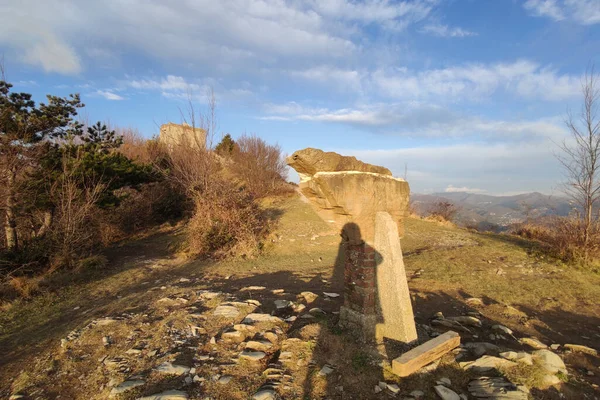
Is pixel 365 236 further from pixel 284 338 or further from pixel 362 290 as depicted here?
pixel 284 338

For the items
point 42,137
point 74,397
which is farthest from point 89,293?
point 42,137

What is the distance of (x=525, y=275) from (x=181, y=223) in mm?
12953

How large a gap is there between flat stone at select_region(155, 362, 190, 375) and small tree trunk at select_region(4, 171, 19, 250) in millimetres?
6578

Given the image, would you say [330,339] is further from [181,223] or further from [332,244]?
[181,223]

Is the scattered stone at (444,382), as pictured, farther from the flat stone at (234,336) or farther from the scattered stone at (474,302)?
the scattered stone at (474,302)

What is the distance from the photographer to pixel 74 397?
284cm

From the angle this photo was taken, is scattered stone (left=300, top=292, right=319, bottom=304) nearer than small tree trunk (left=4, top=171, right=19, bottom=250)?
Yes

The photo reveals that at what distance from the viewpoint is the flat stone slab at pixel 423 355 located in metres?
3.04

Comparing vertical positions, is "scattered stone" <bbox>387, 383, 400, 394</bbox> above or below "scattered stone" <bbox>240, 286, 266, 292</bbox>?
below

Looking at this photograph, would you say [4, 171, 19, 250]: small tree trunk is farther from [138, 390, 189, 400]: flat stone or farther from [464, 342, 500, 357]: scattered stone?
[464, 342, 500, 357]: scattered stone

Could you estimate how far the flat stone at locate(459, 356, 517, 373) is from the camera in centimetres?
316

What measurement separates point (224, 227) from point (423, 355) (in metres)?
7.44

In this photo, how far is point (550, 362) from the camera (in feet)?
10.7

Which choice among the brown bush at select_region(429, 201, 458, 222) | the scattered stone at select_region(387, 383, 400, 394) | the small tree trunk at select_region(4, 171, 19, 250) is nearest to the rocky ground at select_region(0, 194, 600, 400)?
the scattered stone at select_region(387, 383, 400, 394)
